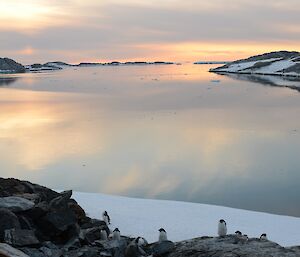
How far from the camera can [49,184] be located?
18.4 meters

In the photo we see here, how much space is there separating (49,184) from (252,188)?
814 centimetres

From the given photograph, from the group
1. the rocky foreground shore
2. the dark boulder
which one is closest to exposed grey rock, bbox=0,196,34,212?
the rocky foreground shore

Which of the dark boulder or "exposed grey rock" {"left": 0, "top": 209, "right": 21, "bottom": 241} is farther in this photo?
the dark boulder

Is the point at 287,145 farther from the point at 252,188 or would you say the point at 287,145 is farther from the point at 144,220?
the point at 144,220

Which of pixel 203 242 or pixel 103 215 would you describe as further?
pixel 103 215

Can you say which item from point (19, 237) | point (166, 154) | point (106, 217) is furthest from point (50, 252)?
point (166, 154)

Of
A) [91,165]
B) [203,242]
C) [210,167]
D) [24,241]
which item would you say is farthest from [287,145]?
[24,241]

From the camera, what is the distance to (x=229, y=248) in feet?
29.2

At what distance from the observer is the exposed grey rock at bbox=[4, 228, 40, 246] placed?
9.87m

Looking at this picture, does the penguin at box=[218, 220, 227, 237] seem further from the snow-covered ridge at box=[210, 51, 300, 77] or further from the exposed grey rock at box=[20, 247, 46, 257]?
the snow-covered ridge at box=[210, 51, 300, 77]

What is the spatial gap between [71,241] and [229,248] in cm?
419

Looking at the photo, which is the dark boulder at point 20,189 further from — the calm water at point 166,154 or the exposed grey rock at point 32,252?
the exposed grey rock at point 32,252

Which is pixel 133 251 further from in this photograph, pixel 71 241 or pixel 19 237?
pixel 19 237

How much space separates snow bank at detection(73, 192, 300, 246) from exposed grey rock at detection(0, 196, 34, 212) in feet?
8.89
